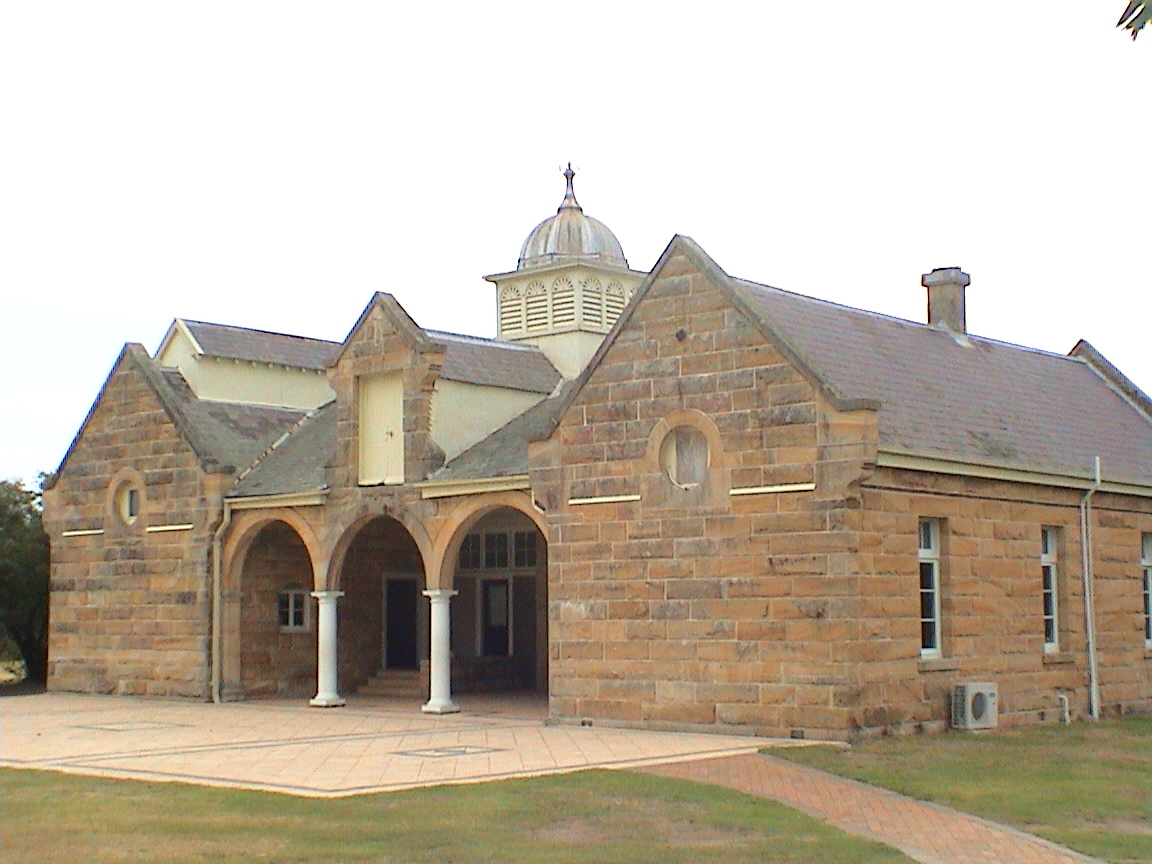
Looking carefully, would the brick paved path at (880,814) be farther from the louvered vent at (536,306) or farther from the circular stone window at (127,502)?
the circular stone window at (127,502)

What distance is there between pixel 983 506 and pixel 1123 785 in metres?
5.45

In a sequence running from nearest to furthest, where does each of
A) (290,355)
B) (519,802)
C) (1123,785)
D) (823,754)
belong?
(519,802), (1123,785), (823,754), (290,355)

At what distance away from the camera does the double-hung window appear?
19.5 metres

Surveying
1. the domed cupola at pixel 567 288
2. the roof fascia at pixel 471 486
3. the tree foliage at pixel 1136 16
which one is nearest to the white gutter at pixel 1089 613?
the roof fascia at pixel 471 486

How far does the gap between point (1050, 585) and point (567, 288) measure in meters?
10.8

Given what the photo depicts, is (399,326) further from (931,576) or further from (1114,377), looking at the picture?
(1114,377)

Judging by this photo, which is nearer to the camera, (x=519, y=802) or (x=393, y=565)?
(x=519, y=802)

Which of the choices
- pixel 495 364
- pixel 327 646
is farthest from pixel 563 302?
pixel 327 646

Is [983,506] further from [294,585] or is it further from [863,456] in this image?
[294,585]

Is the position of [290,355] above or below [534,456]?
above

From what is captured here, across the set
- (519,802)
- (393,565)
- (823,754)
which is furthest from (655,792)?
(393,565)

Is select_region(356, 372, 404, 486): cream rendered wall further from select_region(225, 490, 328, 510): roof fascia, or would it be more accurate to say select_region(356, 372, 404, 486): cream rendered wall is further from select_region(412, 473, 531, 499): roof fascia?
select_region(225, 490, 328, 510): roof fascia

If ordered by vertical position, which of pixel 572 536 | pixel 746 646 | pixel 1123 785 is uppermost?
pixel 572 536

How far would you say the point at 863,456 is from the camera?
707 inches
